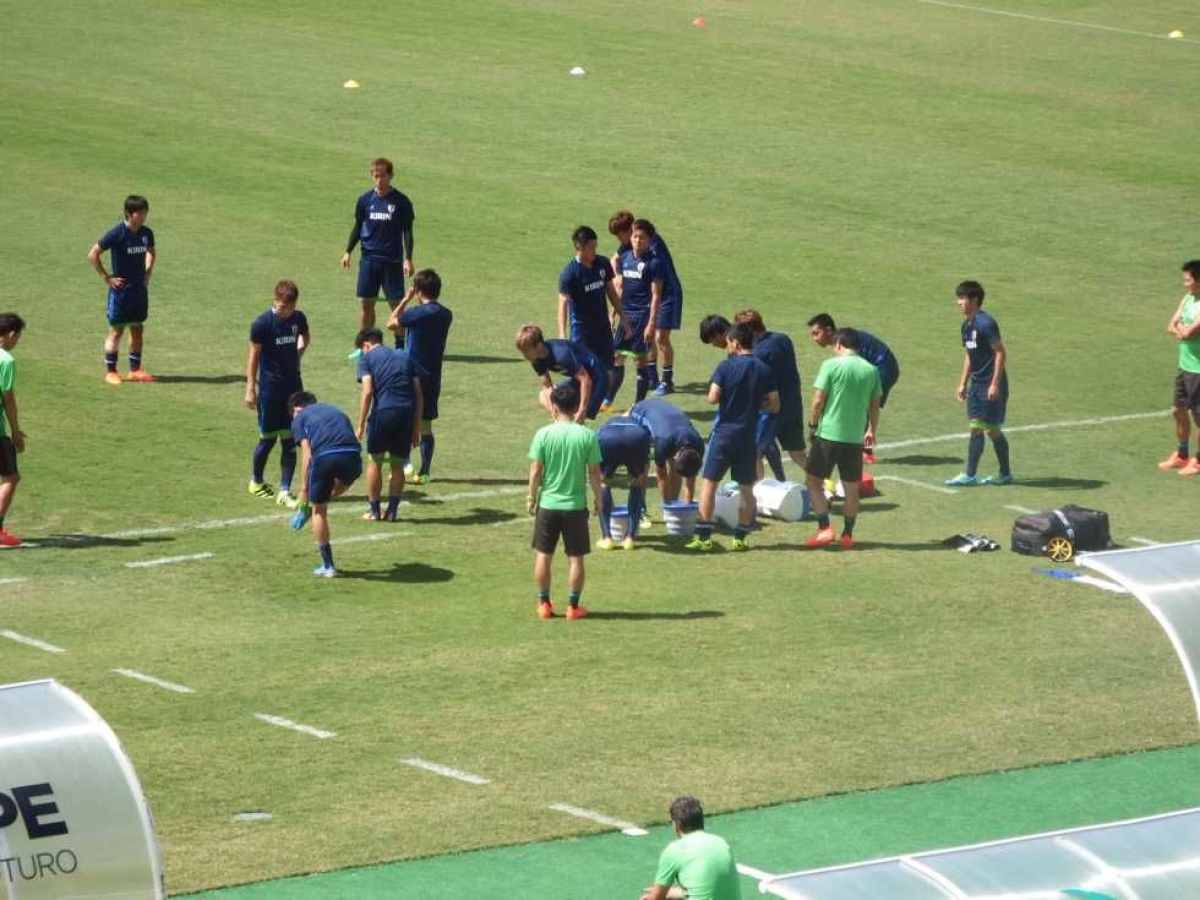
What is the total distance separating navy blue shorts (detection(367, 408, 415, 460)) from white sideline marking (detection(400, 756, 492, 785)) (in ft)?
19.1

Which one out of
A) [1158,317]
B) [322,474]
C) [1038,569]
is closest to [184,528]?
[322,474]

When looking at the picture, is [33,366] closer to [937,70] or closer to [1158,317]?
[1158,317]

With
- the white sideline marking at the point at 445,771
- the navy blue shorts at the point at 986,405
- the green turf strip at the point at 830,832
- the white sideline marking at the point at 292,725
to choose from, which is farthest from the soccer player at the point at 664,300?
the green turf strip at the point at 830,832

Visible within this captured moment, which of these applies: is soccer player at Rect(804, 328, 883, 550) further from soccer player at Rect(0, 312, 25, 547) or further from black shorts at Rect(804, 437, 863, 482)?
soccer player at Rect(0, 312, 25, 547)

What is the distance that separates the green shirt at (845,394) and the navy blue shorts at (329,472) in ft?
14.0

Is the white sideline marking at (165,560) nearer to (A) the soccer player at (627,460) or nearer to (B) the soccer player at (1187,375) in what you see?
(A) the soccer player at (627,460)

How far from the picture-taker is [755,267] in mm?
30344

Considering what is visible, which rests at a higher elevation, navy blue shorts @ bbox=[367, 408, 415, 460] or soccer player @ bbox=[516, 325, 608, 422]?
soccer player @ bbox=[516, 325, 608, 422]

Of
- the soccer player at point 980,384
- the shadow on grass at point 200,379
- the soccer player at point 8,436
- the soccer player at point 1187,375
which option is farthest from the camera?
the shadow on grass at point 200,379

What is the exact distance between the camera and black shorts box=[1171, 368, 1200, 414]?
72.4ft

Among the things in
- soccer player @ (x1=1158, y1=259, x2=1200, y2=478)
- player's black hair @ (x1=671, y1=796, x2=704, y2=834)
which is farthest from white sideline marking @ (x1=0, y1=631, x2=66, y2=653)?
soccer player @ (x1=1158, y1=259, x2=1200, y2=478)

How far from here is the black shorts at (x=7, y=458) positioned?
60.4ft

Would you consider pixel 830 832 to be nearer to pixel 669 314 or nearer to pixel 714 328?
pixel 714 328

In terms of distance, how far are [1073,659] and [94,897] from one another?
9.40 meters
